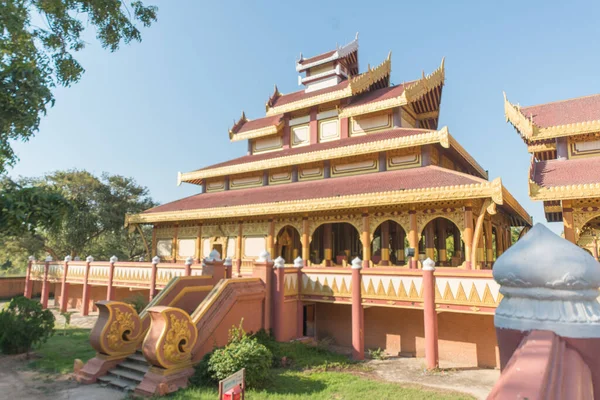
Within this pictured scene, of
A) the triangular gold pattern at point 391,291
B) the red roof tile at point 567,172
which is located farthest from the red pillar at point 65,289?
the red roof tile at point 567,172

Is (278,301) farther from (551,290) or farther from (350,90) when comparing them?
(350,90)

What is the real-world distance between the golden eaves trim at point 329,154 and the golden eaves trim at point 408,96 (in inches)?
108

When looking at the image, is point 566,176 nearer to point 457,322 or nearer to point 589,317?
point 457,322

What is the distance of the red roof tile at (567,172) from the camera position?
1175cm

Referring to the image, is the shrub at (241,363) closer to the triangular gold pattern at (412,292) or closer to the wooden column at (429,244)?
the triangular gold pattern at (412,292)

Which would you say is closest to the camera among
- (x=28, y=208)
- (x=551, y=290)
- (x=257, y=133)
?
(x=551, y=290)

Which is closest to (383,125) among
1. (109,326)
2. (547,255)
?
(109,326)

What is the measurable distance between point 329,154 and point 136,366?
11675mm

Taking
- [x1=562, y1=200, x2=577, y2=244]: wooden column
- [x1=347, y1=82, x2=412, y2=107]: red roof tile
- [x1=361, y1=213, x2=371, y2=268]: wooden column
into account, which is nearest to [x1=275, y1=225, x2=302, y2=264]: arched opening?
[x1=361, y1=213, x2=371, y2=268]: wooden column

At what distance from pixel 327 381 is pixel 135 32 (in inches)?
467

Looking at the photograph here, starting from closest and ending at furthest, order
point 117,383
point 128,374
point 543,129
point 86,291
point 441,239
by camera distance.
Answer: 1. point 117,383
2. point 128,374
3. point 543,129
4. point 441,239
5. point 86,291

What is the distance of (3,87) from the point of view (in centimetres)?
780

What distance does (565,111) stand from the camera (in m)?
14.7

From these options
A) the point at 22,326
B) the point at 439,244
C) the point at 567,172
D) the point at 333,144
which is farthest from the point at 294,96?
the point at 22,326
